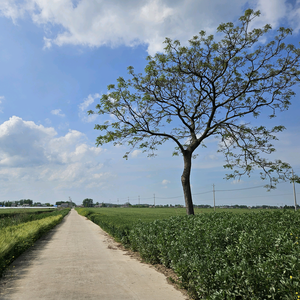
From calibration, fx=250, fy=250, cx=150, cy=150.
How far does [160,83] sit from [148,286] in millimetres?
11462

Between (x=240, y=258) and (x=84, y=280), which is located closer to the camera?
(x=240, y=258)

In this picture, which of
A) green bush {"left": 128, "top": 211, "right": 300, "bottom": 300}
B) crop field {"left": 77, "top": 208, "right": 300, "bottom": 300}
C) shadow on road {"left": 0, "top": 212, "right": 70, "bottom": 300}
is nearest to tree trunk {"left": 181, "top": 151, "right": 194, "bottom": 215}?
crop field {"left": 77, "top": 208, "right": 300, "bottom": 300}

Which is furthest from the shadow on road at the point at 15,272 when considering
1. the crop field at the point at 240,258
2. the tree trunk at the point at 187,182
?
the tree trunk at the point at 187,182

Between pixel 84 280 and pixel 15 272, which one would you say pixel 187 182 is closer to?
pixel 84 280

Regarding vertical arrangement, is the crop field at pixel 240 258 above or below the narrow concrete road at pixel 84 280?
above

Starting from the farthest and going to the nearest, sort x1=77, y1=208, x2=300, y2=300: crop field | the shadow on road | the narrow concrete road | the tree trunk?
1. the tree trunk
2. the shadow on road
3. the narrow concrete road
4. x1=77, y1=208, x2=300, y2=300: crop field

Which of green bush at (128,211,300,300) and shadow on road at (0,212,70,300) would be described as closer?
green bush at (128,211,300,300)

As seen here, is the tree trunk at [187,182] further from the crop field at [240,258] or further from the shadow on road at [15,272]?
the shadow on road at [15,272]

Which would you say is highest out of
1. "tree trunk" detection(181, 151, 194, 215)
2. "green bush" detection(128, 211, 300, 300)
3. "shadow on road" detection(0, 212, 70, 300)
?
"tree trunk" detection(181, 151, 194, 215)

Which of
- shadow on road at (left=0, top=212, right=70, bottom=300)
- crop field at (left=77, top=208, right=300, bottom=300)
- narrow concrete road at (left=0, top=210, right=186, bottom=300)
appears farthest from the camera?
shadow on road at (left=0, top=212, right=70, bottom=300)

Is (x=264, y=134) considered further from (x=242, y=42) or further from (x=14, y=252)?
(x=14, y=252)

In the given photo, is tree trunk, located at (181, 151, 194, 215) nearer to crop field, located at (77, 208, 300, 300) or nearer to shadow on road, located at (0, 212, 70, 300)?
crop field, located at (77, 208, 300, 300)

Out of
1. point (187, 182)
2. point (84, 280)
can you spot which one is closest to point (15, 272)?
point (84, 280)

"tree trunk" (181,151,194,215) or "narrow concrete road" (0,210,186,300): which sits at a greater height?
"tree trunk" (181,151,194,215)
